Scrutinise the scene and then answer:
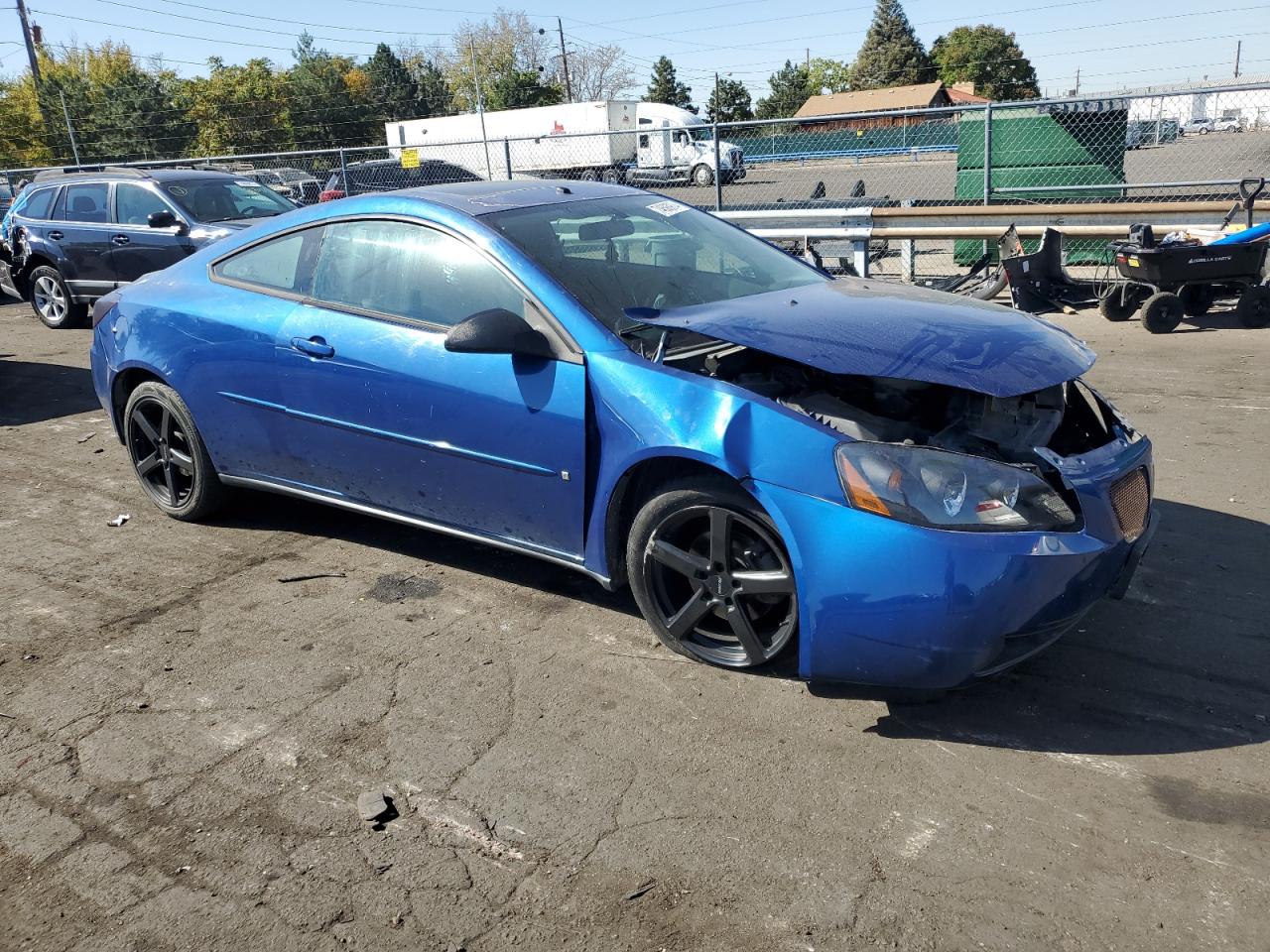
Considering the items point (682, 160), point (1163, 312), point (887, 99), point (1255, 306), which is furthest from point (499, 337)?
point (887, 99)

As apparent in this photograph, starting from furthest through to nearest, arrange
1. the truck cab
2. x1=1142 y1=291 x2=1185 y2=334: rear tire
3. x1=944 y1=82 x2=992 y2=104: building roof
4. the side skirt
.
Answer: x1=944 y1=82 x2=992 y2=104: building roof, the truck cab, x1=1142 y1=291 x2=1185 y2=334: rear tire, the side skirt

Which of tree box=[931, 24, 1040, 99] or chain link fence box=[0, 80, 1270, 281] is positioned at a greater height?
tree box=[931, 24, 1040, 99]

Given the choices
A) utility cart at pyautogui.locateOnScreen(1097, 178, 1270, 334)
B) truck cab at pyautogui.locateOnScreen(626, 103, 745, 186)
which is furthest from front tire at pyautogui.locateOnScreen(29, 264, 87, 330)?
utility cart at pyautogui.locateOnScreen(1097, 178, 1270, 334)

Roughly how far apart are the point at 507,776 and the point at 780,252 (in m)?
2.88

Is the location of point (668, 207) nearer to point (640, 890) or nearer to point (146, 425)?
point (146, 425)

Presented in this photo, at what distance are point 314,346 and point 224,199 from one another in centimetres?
836

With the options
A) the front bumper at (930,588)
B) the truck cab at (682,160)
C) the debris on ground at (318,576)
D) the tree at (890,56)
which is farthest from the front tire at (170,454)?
the tree at (890,56)

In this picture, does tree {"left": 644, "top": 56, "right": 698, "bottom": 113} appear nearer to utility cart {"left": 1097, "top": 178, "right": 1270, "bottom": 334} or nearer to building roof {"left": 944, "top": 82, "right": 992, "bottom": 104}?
building roof {"left": 944, "top": 82, "right": 992, "bottom": 104}

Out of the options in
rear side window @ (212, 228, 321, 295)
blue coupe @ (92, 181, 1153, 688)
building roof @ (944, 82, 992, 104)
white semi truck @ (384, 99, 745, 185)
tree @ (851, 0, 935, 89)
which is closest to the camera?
blue coupe @ (92, 181, 1153, 688)

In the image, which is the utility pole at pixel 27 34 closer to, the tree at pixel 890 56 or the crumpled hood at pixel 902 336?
the crumpled hood at pixel 902 336

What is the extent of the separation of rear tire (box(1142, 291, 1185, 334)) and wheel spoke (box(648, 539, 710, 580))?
23.9 ft

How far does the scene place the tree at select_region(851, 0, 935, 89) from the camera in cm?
8925

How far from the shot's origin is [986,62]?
81000 millimetres

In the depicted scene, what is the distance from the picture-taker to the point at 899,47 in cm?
9156
